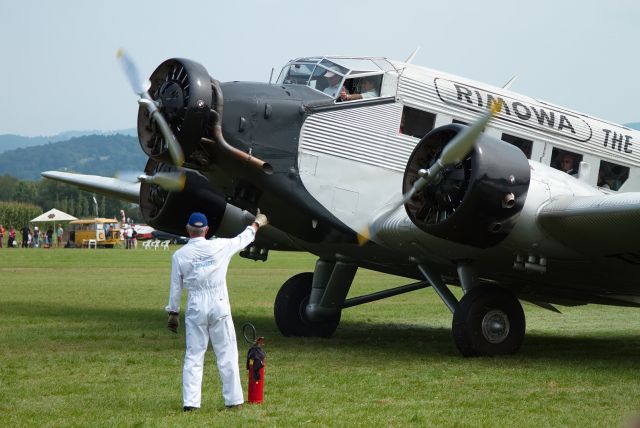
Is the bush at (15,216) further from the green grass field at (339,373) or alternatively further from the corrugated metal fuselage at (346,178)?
the corrugated metal fuselage at (346,178)

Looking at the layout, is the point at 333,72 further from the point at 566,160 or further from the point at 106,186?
the point at 106,186

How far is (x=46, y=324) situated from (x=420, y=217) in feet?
25.5

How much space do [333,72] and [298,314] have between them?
420cm

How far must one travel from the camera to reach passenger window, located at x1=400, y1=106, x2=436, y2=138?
13.6 metres

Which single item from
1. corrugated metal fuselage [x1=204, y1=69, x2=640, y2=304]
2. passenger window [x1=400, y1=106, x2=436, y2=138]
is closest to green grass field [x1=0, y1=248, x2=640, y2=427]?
corrugated metal fuselage [x1=204, y1=69, x2=640, y2=304]

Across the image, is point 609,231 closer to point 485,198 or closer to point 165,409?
point 485,198

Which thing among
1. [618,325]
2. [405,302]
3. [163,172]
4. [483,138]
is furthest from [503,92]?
[405,302]

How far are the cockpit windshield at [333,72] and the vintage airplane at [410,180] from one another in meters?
0.02

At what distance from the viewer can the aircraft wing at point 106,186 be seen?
17.8 metres

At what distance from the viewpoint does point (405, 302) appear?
2392cm

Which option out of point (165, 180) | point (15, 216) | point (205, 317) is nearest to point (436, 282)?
point (165, 180)

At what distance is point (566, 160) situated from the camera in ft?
47.4

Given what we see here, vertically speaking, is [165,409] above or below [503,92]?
below

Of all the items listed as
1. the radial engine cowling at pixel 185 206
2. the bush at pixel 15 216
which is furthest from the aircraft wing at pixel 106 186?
the bush at pixel 15 216
